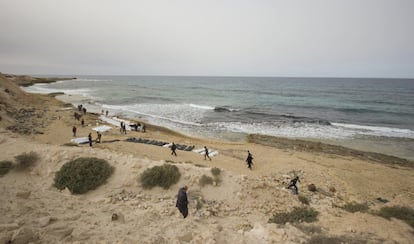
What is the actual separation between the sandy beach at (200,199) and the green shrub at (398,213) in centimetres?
30

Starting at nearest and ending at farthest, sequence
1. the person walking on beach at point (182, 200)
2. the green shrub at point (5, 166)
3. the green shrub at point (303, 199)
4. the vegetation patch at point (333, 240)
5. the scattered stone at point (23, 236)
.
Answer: the scattered stone at point (23, 236) < the vegetation patch at point (333, 240) < the person walking on beach at point (182, 200) < the green shrub at point (5, 166) < the green shrub at point (303, 199)

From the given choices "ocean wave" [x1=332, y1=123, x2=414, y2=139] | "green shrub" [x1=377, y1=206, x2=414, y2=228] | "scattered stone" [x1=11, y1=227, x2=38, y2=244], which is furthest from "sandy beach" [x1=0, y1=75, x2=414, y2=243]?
"ocean wave" [x1=332, y1=123, x2=414, y2=139]

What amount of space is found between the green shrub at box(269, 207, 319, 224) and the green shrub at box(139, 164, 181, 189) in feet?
15.2

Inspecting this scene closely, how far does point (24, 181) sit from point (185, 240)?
831cm

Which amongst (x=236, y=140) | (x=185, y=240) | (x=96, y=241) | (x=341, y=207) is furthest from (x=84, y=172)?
(x=236, y=140)

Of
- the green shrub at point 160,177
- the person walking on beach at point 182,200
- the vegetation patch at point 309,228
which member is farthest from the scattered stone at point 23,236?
the vegetation patch at point 309,228

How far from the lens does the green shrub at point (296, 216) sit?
8656 millimetres

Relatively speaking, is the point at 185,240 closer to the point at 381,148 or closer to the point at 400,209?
the point at 400,209

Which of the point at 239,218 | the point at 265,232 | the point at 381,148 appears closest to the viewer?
the point at 265,232

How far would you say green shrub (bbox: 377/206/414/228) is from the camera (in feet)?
28.3

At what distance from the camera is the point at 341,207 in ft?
35.2

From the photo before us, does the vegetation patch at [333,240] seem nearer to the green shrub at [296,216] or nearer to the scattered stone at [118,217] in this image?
the green shrub at [296,216]

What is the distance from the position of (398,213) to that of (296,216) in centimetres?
390

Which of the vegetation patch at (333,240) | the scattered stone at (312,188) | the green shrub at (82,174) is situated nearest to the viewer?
the vegetation patch at (333,240)
